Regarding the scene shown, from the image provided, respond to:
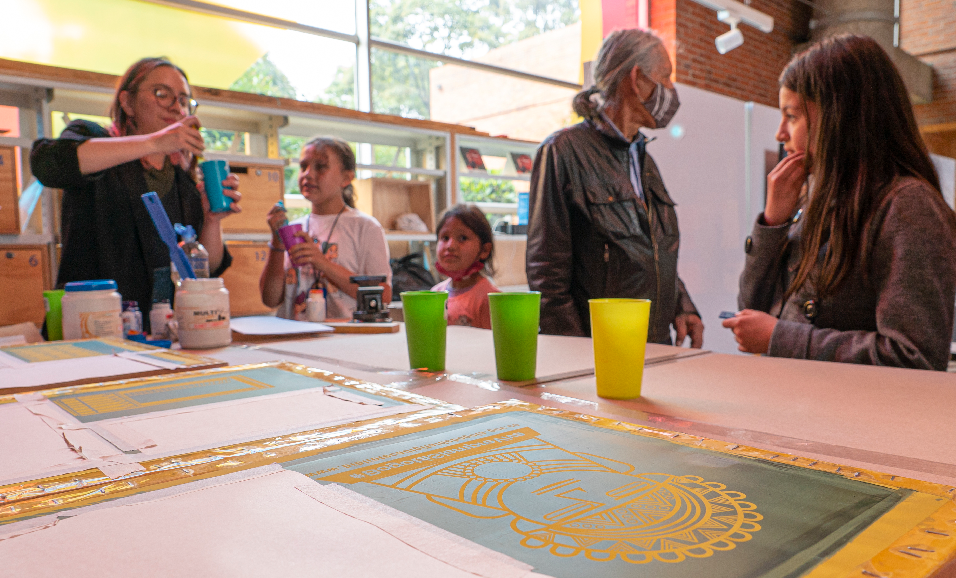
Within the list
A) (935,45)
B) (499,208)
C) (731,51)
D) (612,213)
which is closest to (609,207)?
(612,213)

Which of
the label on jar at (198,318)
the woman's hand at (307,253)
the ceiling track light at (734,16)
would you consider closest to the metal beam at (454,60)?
the ceiling track light at (734,16)

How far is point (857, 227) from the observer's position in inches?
45.9

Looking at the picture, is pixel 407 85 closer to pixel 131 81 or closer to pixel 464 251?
pixel 464 251

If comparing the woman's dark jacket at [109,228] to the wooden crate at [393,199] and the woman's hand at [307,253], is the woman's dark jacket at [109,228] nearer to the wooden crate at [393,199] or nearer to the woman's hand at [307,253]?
the woman's hand at [307,253]

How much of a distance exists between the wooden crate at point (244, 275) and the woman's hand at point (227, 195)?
5.16ft

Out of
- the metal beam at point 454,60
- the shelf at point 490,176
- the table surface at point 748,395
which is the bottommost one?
the table surface at point 748,395

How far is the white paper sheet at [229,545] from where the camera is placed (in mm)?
316

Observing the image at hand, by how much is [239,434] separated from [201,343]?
0.71 meters

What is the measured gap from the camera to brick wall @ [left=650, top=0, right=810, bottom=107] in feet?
18.9

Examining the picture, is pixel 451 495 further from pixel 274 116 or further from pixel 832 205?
pixel 274 116

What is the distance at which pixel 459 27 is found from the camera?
6668 millimetres

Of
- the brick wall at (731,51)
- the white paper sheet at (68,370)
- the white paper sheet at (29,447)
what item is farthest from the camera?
the brick wall at (731,51)

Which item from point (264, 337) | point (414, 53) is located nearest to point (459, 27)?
point (414, 53)

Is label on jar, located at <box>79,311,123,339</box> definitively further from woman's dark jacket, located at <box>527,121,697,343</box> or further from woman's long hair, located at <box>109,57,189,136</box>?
woman's dark jacket, located at <box>527,121,697,343</box>
